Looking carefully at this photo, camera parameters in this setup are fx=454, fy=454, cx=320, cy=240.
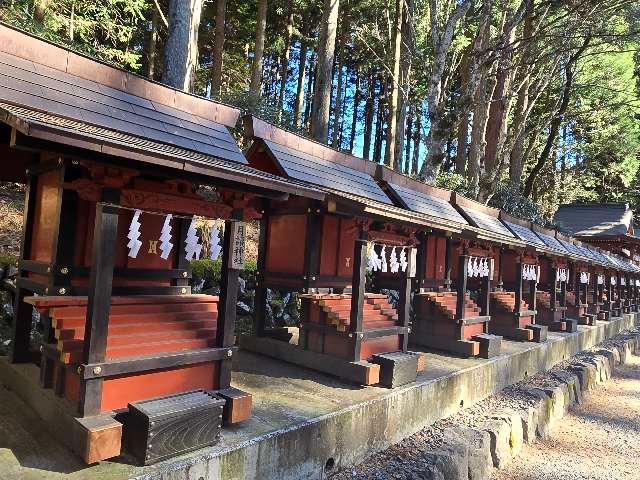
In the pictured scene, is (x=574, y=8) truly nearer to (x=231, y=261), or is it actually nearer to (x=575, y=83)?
(x=575, y=83)

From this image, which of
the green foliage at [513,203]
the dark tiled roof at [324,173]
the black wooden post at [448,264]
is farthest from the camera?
the green foliage at [513,203]

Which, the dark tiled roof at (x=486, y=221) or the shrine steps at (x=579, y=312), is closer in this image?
the dark tiled roof at (x=486, y=221)

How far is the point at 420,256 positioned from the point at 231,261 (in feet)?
18.4

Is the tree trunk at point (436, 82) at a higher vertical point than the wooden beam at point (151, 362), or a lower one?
higher

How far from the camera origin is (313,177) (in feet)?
22.2

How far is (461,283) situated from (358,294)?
3.25 meters

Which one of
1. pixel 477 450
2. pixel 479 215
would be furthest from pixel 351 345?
pixel 479 215

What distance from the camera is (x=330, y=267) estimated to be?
23.4 ft

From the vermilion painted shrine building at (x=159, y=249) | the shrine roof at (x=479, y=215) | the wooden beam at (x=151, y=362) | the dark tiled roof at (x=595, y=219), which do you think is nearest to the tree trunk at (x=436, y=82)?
the shrine roof at (x=479, y=215)

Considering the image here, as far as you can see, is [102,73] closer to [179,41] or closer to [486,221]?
[179,41]

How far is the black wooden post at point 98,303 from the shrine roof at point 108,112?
2.10 ft

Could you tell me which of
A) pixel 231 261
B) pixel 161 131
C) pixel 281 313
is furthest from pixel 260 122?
pixel 281 313

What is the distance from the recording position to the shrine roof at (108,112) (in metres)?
3.29

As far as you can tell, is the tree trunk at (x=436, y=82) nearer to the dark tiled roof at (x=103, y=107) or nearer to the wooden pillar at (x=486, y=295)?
the wooden pillar at (x=486, y=295)
